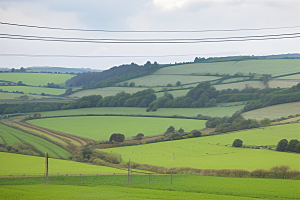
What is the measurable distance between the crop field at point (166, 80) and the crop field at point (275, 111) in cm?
2600

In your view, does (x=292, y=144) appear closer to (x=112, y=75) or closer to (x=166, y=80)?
(x=166, y=80)

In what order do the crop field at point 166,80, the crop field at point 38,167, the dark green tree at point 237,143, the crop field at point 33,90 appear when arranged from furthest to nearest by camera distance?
the crop field at point 166,80 < the crop field at point 33,90 < the dark green tree at point 237,143 < the crop field at point 38,167

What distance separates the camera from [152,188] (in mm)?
30031

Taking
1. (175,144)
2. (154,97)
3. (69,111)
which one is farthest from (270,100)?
(69,111)

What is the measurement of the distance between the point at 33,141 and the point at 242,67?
6371 cm

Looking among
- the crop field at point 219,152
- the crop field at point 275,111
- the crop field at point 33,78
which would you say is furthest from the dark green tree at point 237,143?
the crop field at point 33,78

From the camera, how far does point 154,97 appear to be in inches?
3159

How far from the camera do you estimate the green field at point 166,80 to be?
92700 millimetres

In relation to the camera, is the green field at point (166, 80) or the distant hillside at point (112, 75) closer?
the green field at point (166, 80)

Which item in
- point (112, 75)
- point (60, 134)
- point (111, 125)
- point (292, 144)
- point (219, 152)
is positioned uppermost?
point (112, 75)

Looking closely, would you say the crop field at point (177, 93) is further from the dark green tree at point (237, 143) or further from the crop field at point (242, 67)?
the dark green tree at point (237, 143)

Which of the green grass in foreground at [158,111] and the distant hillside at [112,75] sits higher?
the distant hillside at [112,75]

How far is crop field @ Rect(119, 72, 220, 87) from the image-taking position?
9280 cm

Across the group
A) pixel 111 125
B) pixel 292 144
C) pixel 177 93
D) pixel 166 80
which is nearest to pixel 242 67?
pixel 166 80
